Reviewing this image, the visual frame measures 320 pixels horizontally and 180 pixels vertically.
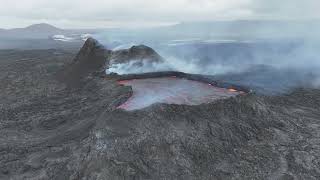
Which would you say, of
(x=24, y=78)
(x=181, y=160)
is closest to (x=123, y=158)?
(x=181, y=160)

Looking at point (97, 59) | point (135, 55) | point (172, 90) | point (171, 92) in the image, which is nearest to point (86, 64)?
point (97, 59)

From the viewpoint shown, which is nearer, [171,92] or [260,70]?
[171,92]

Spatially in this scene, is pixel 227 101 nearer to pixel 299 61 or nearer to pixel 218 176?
pixel 218 176

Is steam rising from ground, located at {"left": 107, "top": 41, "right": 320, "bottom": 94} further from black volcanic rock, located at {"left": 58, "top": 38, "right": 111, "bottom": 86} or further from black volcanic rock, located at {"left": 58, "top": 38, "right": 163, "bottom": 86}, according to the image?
black volcanic rock, located at {"left": 58, "top": 38, "right": 111, "bottom": 86}

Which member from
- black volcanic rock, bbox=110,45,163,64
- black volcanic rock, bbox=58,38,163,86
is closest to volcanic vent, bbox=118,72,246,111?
black volcanic rock, bbox=110,45,163,64

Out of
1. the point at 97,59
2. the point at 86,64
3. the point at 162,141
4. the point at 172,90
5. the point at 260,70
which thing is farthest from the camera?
the point at 260,70

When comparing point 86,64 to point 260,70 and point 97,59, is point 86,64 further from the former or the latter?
point 260,70

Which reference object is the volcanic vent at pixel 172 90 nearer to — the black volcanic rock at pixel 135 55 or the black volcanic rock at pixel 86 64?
the black volcanic rock at pixel 135 55
